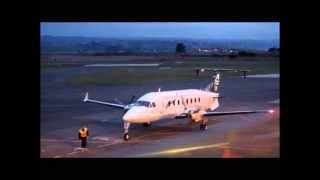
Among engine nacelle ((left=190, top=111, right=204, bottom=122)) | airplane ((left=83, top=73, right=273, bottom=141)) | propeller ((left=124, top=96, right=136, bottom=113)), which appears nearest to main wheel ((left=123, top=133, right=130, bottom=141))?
airplane ((left=83, top=73, right=273, bottom=141))

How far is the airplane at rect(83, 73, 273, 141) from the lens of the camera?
1100 centimetres

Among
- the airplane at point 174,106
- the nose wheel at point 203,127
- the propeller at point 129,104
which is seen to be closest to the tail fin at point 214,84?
the airplane at point 174,106

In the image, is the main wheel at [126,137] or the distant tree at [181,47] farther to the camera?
the distant tree at [181,47]

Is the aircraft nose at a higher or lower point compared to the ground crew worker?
higher

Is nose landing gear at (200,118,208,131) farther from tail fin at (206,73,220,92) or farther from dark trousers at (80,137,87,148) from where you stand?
dark trousers at (80,137,87,148)

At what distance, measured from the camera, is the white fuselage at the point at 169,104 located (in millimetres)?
11000

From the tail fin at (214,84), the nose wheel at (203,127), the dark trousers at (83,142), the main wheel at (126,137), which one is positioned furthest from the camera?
the nose wheel at (203,127)

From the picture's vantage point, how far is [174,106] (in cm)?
1127

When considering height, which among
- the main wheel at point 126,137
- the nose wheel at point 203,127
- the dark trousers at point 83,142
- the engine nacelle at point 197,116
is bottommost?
the dark trousers at point 83,142

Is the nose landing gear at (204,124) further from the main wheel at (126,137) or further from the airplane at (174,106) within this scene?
the main wheel at (126,137)
